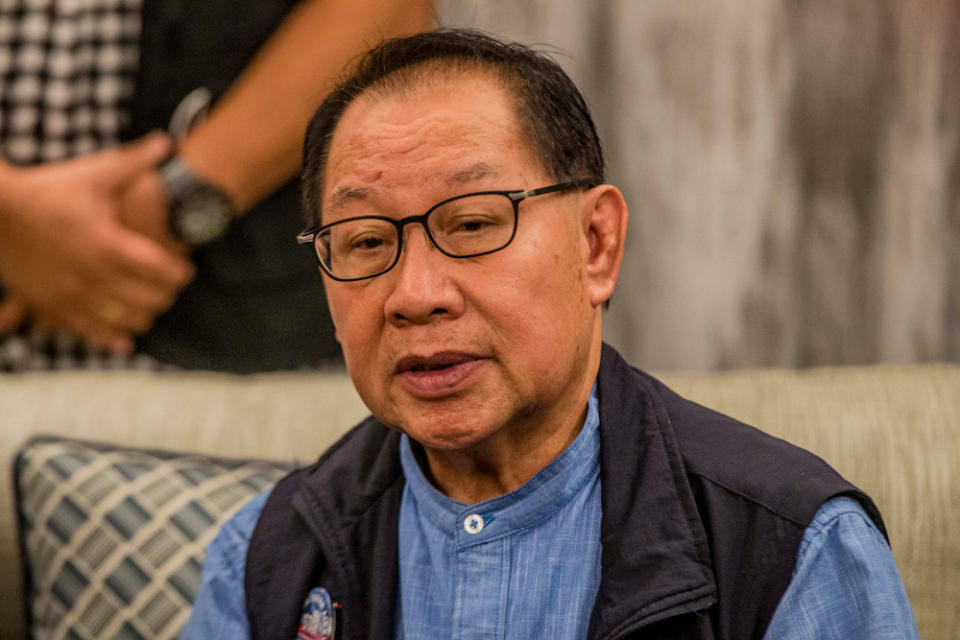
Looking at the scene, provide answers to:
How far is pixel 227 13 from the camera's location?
1.59 metres

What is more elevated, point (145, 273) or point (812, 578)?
point (145, 273)

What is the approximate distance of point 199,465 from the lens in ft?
4.53

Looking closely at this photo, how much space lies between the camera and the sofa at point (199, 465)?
117cm

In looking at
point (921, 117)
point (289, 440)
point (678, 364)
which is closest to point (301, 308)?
point (289, 440)

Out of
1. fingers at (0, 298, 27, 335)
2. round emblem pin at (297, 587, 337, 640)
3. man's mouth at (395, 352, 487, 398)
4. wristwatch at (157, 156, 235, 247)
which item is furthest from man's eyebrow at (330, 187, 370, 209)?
fingers at (0, 298, 27, 335)

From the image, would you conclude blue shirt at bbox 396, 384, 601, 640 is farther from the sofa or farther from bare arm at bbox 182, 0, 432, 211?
bare arm at bbox 182, 0, 432, 211

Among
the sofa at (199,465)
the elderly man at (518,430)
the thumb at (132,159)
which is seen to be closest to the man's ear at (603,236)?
the elderly man at (518,430)

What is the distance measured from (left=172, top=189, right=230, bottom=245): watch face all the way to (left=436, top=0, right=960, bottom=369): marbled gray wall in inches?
19.5

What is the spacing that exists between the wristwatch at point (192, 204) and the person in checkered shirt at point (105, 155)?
0.01 meters

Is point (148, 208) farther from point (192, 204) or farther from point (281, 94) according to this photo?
point (281, 94)

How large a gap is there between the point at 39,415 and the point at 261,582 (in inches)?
29.2

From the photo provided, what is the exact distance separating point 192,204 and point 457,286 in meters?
0.87

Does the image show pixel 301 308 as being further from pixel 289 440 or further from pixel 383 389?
pixel 383 389

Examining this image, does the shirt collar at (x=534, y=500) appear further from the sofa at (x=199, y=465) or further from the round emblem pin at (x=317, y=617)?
the sofa at (x=199, y=465)
